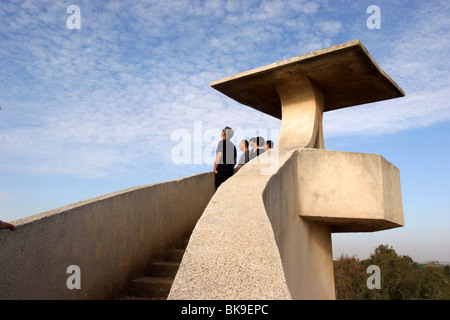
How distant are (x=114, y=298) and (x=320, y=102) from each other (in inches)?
238

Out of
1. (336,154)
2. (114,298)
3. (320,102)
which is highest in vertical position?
(320,102)

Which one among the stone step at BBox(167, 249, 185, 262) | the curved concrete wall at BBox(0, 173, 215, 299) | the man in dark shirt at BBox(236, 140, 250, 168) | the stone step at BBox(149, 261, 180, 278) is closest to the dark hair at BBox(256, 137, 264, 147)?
the man in dark shirt at BBox(236, 140, 250, 168)

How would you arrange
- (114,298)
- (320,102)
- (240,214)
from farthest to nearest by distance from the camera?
1. (320,102)
2. (114,298)
3. (240,214)

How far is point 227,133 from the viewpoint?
698 centimetres

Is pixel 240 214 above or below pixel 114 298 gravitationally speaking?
above

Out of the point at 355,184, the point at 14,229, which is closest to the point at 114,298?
the point at 14,229

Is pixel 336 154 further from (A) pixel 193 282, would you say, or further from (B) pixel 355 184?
(A) pixel 193 282

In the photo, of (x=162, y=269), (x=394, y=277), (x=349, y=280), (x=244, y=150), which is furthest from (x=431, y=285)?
(x=162, y=269)

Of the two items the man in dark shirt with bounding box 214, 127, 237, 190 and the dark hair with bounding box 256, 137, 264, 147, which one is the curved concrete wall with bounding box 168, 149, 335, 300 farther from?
the dark hair with bounding box 256, 137, 264, 147

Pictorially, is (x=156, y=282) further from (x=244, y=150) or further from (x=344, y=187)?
(x=244, y=150)

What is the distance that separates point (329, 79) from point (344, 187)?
2.84m

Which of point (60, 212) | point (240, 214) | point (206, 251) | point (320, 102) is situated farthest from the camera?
point (320, 102)

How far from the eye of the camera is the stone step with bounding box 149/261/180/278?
5.10m

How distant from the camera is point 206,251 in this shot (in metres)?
2.57
